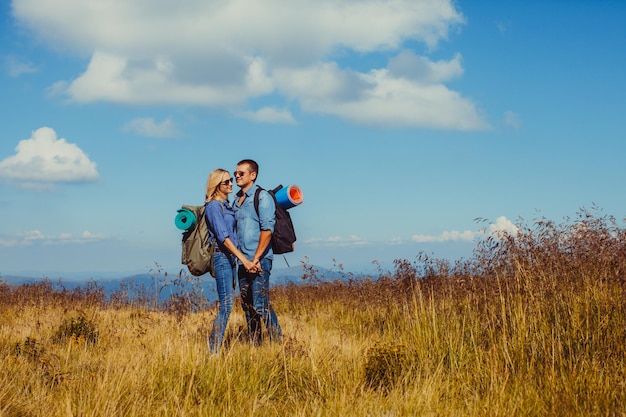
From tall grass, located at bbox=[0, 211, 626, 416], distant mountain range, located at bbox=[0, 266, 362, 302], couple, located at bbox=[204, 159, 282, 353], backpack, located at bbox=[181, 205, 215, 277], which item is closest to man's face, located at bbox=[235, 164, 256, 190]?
couple, located at bbox=[204, 159, 282, 353]

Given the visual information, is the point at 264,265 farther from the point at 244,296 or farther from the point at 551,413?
the point at 551,413

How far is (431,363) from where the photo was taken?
4715 millimetres

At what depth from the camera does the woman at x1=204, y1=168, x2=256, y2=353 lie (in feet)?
18.0

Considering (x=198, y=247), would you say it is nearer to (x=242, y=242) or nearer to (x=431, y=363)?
(x=242, y=242)

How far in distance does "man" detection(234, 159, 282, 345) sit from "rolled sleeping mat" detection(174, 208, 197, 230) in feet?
1.65

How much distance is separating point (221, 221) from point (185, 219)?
584mm

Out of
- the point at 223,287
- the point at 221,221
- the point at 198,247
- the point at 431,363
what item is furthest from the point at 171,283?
the point at 431,363

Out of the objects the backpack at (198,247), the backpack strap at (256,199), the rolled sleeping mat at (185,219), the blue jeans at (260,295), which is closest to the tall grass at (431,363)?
the blue jeans at (260,295)

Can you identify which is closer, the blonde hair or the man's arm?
the man's arm

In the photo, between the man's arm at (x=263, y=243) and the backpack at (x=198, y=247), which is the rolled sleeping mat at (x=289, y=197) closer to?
the man's arm at (x=263, y=243)

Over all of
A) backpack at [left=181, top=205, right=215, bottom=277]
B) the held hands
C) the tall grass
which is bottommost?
the tall grass

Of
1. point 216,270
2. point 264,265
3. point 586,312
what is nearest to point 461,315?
point 586,312

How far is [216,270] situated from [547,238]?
3.81 meters

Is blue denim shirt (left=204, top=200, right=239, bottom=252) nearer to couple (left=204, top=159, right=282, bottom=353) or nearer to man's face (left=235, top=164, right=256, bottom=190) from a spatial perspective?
couple (left=204, top=159, right=282, bottom=353)
